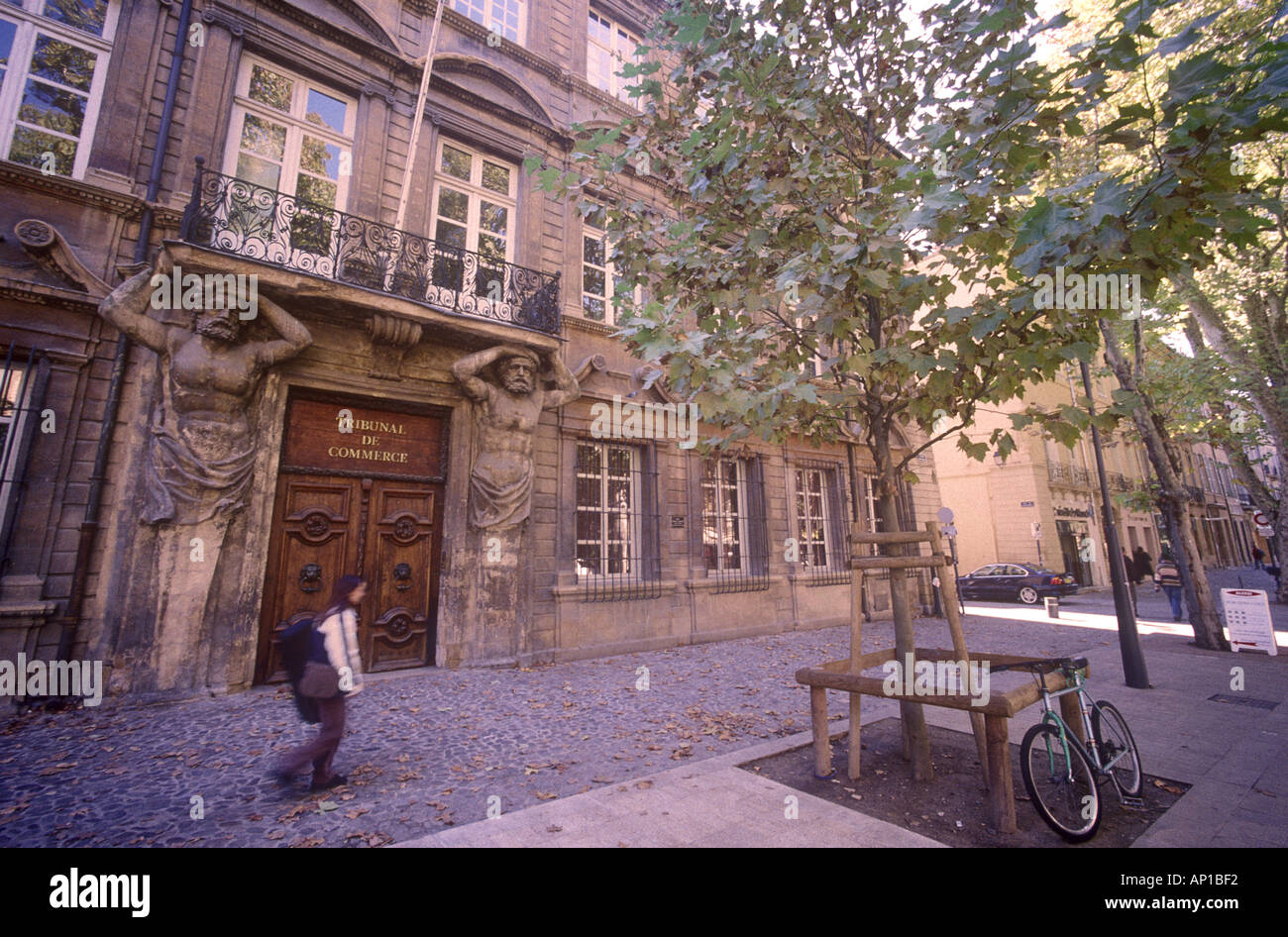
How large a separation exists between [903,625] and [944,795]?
1.24 meters

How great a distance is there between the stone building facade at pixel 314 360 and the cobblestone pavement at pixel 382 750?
1.02m

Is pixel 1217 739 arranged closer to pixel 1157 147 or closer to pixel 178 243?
pixel 1157 147

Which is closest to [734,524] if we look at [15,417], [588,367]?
[588,367]

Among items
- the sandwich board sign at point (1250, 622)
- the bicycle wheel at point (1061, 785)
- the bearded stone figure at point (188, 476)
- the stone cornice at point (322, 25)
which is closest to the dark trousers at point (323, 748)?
the bearded stone figure at point (188, 476)

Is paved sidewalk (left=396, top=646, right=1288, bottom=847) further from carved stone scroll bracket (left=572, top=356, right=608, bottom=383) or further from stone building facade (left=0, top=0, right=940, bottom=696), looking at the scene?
carved stone scroll bracket (left=572, top=356, right=608, bottom=383)

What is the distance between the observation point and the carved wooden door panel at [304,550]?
24.0ft

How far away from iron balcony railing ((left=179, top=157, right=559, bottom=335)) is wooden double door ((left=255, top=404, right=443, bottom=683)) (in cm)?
230

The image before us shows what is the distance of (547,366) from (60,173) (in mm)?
6389

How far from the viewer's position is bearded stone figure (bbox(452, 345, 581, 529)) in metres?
8.68

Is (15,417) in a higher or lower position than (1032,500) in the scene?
lower

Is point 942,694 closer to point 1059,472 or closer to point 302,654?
point 302,654

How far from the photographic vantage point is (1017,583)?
20.6 metres

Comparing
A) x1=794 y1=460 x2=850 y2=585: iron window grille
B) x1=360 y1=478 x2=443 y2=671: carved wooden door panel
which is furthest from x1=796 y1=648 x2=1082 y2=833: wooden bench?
x1=794 y1=460 x2=850 y2=585: iron window grille

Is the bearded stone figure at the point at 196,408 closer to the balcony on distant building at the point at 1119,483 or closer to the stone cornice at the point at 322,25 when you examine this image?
the stone cornice at the point at 322,25
